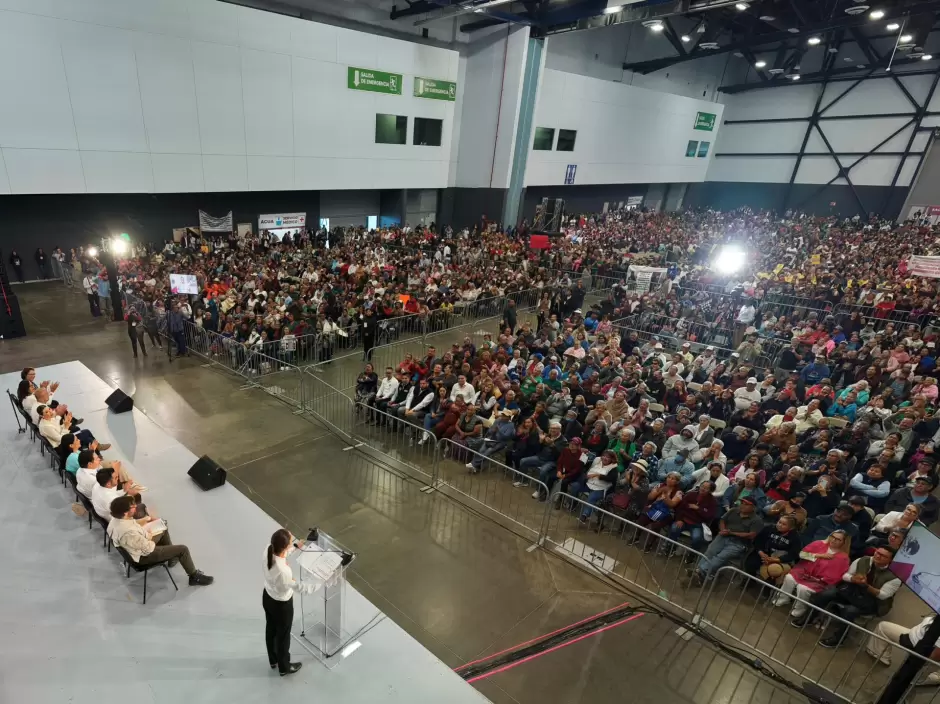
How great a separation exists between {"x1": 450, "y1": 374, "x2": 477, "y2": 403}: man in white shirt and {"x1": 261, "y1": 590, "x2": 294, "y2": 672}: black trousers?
5075mm

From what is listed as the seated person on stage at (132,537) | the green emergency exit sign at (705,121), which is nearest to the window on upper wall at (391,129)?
the seated person on stage at (132,537)

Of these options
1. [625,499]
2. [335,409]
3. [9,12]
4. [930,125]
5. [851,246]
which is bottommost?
[335,409]

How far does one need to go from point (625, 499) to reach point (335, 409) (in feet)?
19.5

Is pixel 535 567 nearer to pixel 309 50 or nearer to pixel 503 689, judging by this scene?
pixel 503 689

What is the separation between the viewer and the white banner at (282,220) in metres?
23.8

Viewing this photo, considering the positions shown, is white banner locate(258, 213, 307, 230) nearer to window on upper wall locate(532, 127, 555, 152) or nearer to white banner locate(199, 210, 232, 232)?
white banner locate(199, 210, 232, 232)

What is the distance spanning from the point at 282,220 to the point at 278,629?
23.6 m

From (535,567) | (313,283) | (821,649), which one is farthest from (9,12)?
(821,649)

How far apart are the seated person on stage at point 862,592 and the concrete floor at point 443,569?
105 centimetres

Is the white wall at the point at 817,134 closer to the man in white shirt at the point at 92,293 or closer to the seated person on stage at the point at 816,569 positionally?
the seated person on stage at the point at 816,569

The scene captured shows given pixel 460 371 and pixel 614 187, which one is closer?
pixel 460 371

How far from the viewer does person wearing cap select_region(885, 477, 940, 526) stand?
19.6ft

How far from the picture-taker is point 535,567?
6.21 meters

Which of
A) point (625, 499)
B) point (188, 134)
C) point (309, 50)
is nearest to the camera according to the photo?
point (625, 499)
